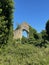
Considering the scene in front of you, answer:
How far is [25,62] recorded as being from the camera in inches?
540

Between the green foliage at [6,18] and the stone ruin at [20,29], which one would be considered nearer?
the green foliage at [6,18]

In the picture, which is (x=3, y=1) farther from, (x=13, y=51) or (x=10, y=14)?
(x=13, y=51)

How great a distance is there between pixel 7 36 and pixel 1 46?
1346mm

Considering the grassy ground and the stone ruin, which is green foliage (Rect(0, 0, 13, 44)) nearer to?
the grassy ground

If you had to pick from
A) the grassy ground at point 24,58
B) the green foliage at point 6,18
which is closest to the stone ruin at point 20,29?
the green foliage at point 6,18

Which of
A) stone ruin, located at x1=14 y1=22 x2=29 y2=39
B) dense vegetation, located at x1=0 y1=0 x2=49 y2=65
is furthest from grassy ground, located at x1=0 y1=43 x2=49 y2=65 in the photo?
stone ruin, located at x1=14 y1=22 x2=29 y2=39

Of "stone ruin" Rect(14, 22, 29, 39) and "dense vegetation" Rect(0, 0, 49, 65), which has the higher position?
"stone ruin" Rect(14, 22, 29, 39)

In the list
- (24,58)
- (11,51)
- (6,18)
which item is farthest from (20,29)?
(24,58)

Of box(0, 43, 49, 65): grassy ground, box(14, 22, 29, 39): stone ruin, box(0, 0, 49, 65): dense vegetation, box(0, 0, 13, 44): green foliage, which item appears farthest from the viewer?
box(14, 22, 29, 39): stone ruin

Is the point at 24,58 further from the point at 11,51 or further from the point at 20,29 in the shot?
the point at 20,29

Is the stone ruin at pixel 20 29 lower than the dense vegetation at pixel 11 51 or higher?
higher

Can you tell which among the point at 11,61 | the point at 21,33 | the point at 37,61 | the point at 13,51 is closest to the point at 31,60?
the point at 37,61

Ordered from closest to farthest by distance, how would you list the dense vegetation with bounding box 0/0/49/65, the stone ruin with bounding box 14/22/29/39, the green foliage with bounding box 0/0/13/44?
the dense vegetation with bounding box 0/0/49/65 → the green foliage with bounding box 0/0/13/44 → the stone ruin with bounding box 14/22/29/39

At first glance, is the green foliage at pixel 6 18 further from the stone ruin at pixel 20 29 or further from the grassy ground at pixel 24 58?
the stone ruin at pixel 20 29
